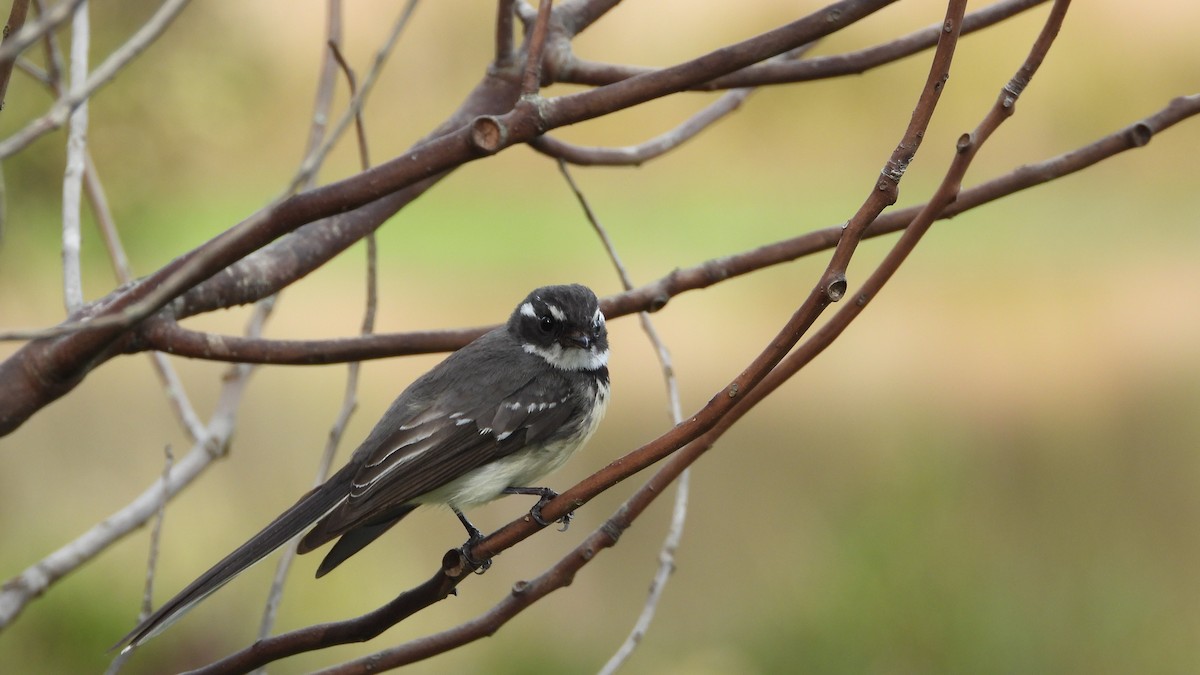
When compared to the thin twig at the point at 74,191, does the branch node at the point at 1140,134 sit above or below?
below

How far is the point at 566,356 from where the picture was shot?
2.75 metres

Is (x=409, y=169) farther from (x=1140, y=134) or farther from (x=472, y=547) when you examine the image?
(x=1140, y=134)

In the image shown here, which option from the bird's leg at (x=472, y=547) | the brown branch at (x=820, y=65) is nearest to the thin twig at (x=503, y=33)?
the brown branch at (x=820, y=65)

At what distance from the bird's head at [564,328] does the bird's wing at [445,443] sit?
0.08 meters

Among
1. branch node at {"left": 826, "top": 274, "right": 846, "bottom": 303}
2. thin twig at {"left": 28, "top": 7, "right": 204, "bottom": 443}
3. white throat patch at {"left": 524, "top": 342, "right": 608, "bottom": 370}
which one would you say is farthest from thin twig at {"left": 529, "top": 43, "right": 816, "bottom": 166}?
branch node at {"left": 826, "top": 274, "right": 846, "bottom": 303}

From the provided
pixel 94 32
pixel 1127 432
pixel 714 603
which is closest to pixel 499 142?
pixel 94 32

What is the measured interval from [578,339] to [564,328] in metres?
0.05

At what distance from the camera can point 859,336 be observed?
7.26 m

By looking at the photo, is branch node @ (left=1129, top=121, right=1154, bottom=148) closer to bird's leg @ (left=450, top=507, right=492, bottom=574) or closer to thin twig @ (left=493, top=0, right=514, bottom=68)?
thin twig @ (left=493, top=0, right=514, bottom=68)

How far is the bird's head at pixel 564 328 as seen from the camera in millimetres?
2654

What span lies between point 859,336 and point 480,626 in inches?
229

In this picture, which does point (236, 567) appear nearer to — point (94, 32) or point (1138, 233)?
point (94, 32)

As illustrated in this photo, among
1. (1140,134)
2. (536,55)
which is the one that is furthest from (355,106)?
(1140,134)

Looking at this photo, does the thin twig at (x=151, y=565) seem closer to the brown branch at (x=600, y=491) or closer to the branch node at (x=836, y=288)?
the brown branch at (x=600, y=491)
